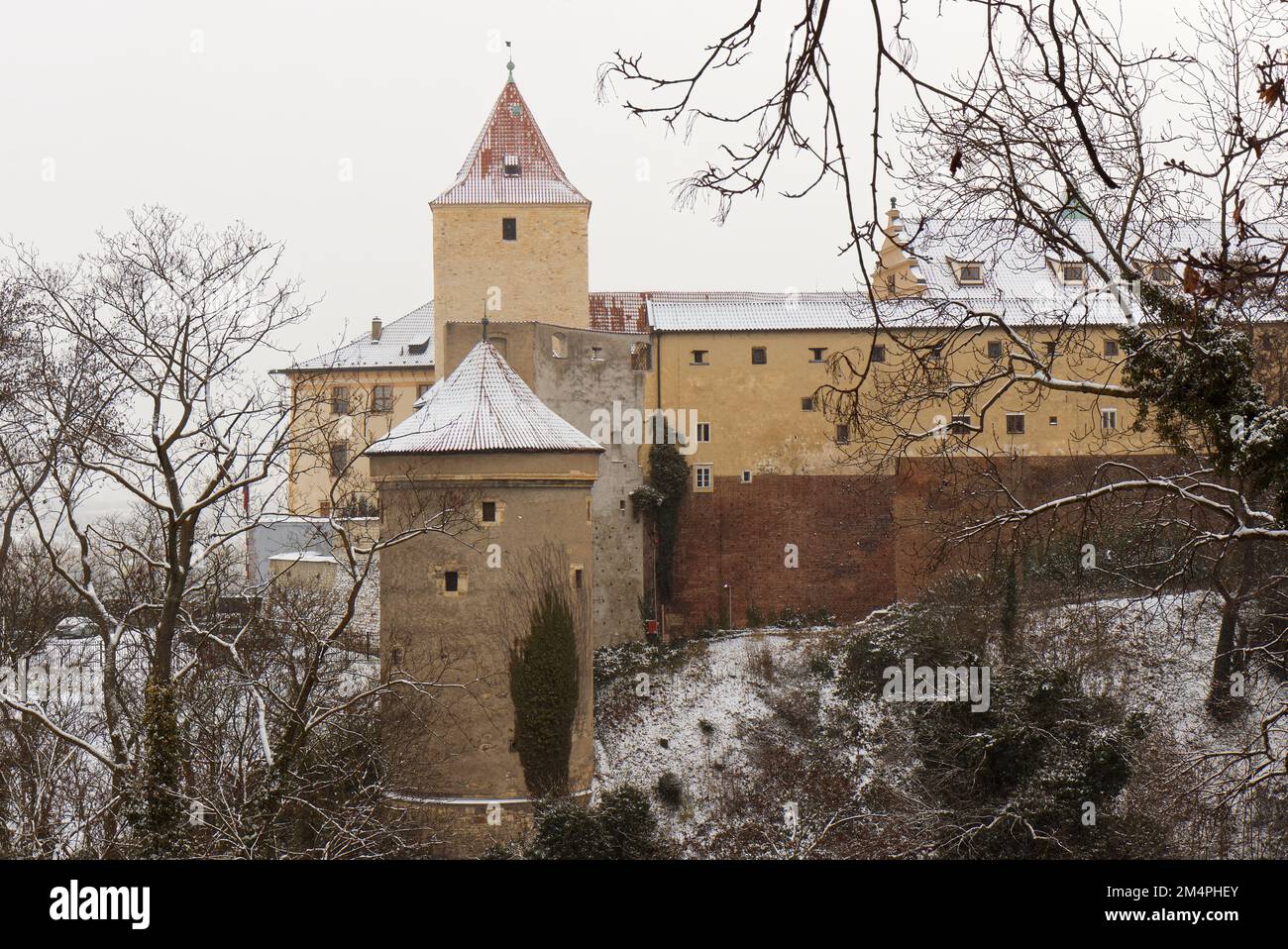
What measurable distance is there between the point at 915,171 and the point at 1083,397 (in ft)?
91.5

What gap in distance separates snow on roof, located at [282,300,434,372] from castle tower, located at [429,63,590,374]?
8.27 m

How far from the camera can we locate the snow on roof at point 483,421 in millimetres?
21062

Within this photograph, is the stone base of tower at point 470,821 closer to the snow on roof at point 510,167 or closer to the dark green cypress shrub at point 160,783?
the dark green cypress shrub at point 160,783

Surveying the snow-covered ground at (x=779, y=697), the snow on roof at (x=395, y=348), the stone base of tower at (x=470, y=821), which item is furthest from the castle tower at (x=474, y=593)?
the snow on roof at (x=395, y=348)

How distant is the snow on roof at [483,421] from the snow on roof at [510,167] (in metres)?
9.30

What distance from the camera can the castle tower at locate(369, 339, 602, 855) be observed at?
1981 cm

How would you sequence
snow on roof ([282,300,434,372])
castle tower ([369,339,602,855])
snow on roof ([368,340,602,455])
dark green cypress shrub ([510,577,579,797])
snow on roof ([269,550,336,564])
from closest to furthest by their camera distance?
castle tower ([369,339,602,855]), dark green cypress shrub ([510,577,579,797]), snow on roof ([368,340,602,455]), snow on roof ([269,550,336,564]), snow on roof ([282,300,434,372])

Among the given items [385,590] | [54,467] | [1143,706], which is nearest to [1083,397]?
[1143,706]

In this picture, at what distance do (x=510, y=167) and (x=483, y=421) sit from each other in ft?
41.4

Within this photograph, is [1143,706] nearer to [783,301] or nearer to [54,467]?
[783,301]

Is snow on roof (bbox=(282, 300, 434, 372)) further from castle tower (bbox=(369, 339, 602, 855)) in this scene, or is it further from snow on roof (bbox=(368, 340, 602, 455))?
castle tower (bbox=(369, 339, 602, 855))

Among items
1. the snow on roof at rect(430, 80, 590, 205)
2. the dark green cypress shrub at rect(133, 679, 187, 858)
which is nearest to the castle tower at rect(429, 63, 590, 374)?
the snow on roof at rect(430, 80, 590, 205)

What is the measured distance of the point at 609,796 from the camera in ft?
65.8
